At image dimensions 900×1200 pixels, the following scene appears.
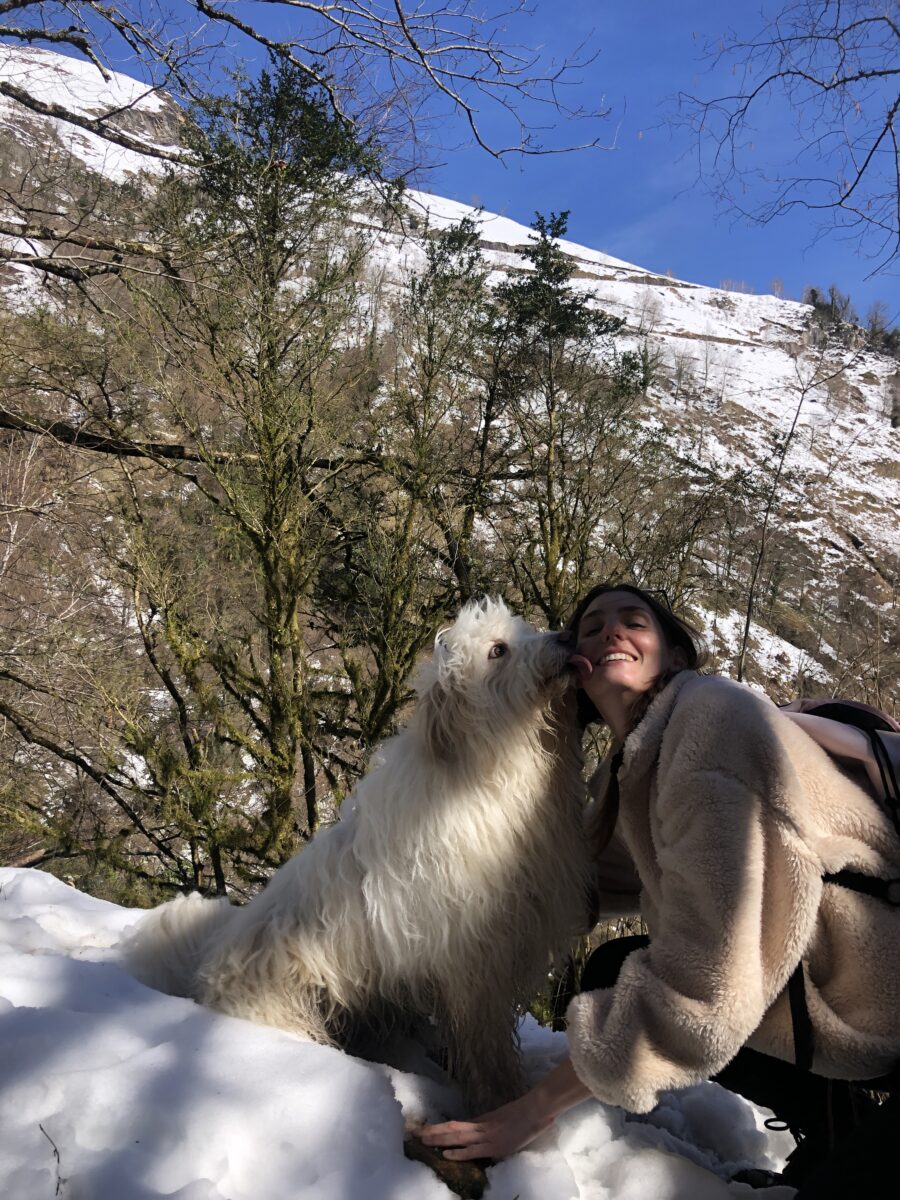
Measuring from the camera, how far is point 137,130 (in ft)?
14.9

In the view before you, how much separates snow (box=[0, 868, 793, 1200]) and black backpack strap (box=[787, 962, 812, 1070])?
0.57 meters

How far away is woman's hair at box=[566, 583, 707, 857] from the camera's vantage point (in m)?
2.07

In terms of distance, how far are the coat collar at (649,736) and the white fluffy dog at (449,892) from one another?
0.45m

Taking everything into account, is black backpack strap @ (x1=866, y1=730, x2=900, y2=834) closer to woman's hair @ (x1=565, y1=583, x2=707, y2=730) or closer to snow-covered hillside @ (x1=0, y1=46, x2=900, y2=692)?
woman's hair @ (x1=565, y1=583, x2=707, y2=730)

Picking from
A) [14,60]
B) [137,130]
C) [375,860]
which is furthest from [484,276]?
[375,860]

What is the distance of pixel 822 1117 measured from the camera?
2061 mm

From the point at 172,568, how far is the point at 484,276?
470 centimetres

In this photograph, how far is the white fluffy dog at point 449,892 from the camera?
2262 millimetres

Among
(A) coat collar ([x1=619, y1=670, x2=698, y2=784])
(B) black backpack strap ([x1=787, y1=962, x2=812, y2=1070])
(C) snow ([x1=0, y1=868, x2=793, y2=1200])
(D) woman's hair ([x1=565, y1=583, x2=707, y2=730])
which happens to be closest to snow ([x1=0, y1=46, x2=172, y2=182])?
(D) woman's hair ([x1=565, y1=583, x2=707, y2=730])

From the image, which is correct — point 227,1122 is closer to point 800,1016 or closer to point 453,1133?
point 453,1133

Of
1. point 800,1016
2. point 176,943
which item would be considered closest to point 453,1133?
point 800,1016

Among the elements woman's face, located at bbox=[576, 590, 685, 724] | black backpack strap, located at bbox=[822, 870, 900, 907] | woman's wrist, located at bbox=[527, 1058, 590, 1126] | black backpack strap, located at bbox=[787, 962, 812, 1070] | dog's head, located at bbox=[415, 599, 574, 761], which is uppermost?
woman's face, located at bbox=[576, 590, 685, 724]

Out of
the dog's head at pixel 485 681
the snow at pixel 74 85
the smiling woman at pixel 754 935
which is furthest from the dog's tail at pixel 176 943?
the snow at pixel 74 85

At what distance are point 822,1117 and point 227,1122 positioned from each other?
155 cm
